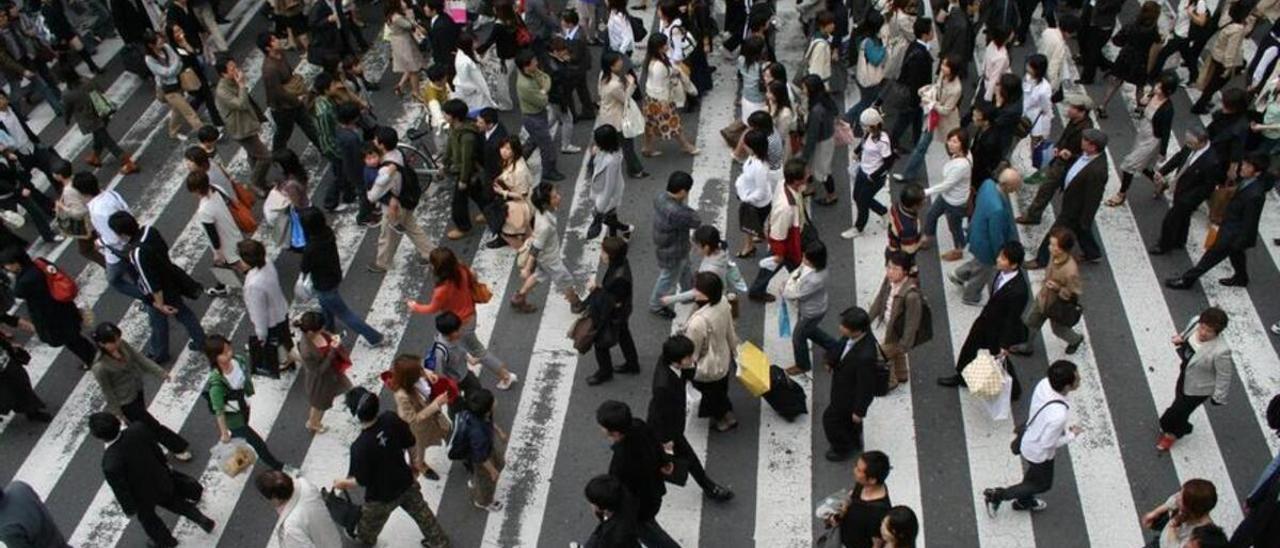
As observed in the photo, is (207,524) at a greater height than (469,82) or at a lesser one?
lesser

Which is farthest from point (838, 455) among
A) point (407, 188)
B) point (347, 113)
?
point (347, 113)

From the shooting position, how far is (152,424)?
9.38 m

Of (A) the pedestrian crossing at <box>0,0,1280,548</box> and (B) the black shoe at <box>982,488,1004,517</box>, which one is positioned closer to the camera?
(B) the black shoe at <box>982,488,1004,517</box>

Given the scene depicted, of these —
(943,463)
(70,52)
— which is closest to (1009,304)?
(943,463)

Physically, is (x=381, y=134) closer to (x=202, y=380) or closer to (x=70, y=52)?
(x=202, y=380)

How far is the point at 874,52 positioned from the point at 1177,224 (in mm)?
3823

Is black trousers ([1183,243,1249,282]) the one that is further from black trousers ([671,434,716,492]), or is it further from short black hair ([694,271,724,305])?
black trousers ([671,434,716,492])

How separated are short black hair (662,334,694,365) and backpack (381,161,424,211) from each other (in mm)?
4338

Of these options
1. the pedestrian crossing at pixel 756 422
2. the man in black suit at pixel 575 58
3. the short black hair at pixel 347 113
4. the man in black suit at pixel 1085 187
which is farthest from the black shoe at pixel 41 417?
the man in black suit at pixel 1085 187

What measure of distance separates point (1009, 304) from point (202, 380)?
7.45 meters

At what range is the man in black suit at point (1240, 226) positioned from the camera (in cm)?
999

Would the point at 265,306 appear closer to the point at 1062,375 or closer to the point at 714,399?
the point at 714,399

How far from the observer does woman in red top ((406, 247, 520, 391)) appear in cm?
935

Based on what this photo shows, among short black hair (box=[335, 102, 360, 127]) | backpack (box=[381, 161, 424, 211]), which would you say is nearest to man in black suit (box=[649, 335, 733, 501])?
backpack (box=[381, 161, 424, 211])
